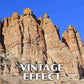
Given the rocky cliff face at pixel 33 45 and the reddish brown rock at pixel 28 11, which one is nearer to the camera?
the rocky cliff face at pixel 33 45

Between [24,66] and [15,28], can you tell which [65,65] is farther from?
[15,28]

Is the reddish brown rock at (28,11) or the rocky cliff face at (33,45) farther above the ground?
the reddish brown rock at (28,11)

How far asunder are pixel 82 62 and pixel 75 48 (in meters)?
7.52

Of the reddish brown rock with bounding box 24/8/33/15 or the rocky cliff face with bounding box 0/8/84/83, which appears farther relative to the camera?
the reddish brown rock with bounding box 24/8/33/15

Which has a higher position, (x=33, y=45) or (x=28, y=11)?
(x=28, y=11)

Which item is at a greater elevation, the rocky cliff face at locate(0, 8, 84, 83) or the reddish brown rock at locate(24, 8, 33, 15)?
the reddish brown rock at locate(24, 8, 33, 15)

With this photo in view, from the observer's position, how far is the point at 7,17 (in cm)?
8719

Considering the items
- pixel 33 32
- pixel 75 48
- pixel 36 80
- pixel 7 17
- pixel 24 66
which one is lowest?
pixel 36 80

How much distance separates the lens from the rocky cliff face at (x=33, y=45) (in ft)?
226

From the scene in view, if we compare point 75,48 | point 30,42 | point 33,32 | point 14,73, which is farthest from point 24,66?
point 75,48

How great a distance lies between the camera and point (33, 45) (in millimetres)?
71688

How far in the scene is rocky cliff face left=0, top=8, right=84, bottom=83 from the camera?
226 ft

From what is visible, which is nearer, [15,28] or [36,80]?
[36,80]

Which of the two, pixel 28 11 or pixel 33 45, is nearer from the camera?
pixel 33 45
